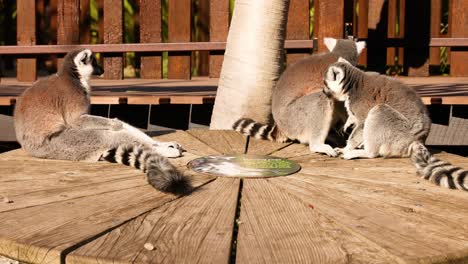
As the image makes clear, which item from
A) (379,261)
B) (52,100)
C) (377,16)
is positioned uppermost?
(377,16)


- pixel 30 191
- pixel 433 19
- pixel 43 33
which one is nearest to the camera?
pixel 30 191

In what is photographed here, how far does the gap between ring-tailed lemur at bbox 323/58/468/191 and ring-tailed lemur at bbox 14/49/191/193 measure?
1.05 metres

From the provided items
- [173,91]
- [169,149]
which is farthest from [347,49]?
[169,149]

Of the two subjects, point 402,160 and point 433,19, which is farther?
point 433,19

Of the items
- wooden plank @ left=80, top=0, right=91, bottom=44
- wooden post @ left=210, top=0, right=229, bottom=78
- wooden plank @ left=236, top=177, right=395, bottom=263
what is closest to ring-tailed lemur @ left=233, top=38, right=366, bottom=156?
wooden plank @ left=236, top=177, right=395, bottom=263

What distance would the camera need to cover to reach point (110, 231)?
6.95 ft

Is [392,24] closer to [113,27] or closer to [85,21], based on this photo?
[113,27]

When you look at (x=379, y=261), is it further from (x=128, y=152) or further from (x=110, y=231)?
(x=128, y=152)

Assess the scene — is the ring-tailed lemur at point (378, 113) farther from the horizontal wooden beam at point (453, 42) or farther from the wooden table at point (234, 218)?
the horizontal wooden beam at point (453, 42)

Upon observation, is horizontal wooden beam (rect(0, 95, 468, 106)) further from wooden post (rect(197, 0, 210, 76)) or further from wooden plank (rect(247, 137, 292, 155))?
wooden post (rect(197, 0, 210, 76))

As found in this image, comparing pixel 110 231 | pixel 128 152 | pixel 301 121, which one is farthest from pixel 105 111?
pixel 110 231

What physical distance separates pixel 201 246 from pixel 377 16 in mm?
5925

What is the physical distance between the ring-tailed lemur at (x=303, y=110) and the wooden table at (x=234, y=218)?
3.24 ft

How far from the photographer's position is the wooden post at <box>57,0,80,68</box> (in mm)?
7246
